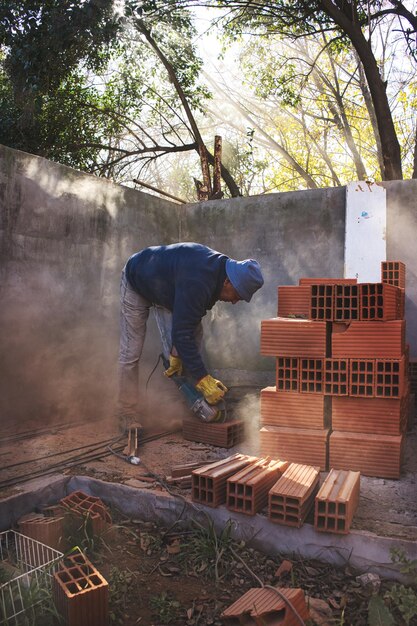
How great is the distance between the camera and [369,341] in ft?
14.0

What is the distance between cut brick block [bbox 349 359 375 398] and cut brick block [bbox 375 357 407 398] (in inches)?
1.8

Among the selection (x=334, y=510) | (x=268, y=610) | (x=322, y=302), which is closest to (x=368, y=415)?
(x=322, y=302)

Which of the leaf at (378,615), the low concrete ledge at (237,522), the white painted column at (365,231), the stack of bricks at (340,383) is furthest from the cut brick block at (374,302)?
the leaf at (378,615)

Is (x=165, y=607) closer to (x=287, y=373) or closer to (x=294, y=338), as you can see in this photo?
(x=287, y=373)

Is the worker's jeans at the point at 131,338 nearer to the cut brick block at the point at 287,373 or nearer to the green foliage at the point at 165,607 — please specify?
the cut brick block at the point at 287,373

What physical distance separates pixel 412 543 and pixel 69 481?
8.27 ft

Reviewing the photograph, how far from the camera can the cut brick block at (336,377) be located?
14.1 ft

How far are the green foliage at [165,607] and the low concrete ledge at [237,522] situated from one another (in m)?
0.69

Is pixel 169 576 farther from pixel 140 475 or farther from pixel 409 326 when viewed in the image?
pixel 409 326

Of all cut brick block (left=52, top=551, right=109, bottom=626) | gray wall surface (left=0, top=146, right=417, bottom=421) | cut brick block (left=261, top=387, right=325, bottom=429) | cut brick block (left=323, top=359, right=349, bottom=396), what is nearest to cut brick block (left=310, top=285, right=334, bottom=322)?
cut brick block (left=323, top=359, right=349, bottom=396)

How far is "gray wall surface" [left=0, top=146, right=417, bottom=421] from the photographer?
5.29 m

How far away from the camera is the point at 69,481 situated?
3.98m

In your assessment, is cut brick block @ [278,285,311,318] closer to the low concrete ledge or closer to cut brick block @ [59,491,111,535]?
the low concrete ledge

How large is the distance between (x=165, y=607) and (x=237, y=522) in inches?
31.8
